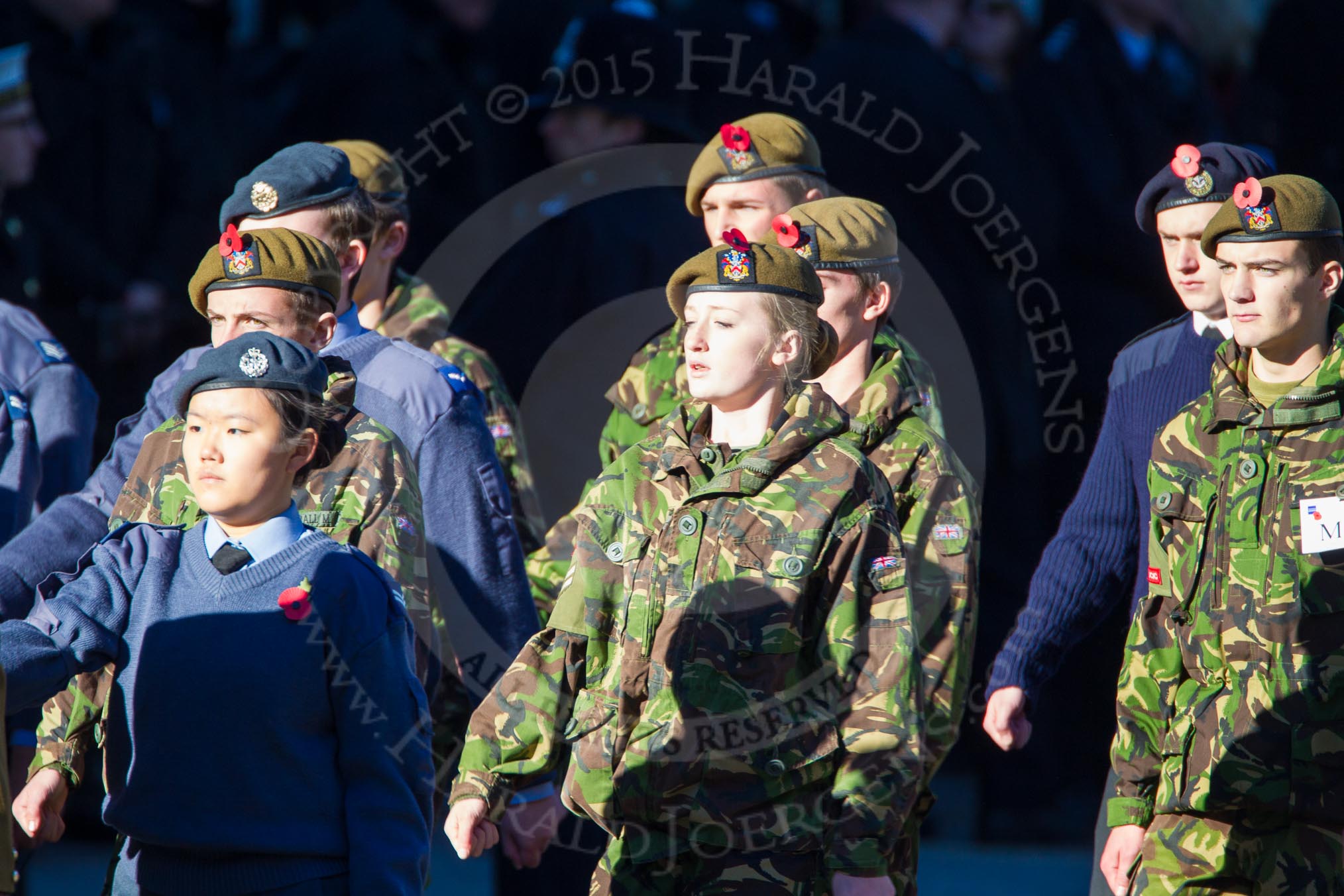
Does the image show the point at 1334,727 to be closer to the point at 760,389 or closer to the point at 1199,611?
the point at 1199,611

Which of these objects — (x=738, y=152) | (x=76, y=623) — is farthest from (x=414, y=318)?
(x=76, y=623)

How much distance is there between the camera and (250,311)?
140 inches

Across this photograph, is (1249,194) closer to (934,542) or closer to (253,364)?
(934,542)

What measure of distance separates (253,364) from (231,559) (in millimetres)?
297

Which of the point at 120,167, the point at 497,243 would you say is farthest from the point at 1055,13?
the point at 120,167

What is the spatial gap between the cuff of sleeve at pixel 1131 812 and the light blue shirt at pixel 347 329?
1.76 meters

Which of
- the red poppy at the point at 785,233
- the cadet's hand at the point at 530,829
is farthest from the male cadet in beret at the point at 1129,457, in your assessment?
the cadet's hand at the point at 530,829

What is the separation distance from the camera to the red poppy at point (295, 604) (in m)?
2.85

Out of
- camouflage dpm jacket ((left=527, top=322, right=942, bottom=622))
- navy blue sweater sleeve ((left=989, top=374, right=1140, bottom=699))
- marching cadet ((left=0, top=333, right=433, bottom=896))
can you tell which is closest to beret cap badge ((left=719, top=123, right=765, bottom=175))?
camouflage dpm jacket ((left=527, top=322, right=942, bottom=622))

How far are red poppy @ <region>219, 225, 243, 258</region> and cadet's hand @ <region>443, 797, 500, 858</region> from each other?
1.10 m

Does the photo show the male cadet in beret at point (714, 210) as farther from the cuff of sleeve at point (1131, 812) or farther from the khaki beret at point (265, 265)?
the cuff of sleeve at point (1131, 812)

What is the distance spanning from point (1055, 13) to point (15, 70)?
3.17m

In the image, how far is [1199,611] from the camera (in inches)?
141

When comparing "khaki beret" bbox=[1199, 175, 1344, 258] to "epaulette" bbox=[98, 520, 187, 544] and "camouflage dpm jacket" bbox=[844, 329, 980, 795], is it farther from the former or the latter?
"epaulette" bbox=[98, 520, 187, 544]
